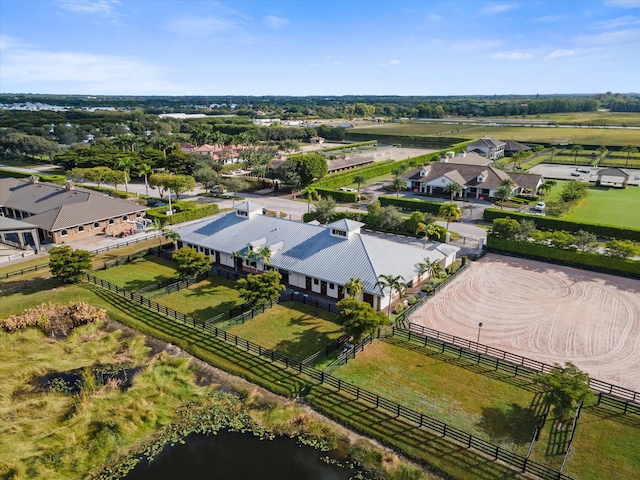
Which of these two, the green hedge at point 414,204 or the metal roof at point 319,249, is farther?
the green hedge at point 414,204

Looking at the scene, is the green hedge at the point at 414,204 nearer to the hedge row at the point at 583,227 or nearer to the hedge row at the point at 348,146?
the hedge row at the point at 583,227

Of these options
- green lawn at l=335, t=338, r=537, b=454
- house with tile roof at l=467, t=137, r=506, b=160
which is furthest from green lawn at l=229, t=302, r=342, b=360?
house with tile roof at l=467, t=137, r=506, b=160

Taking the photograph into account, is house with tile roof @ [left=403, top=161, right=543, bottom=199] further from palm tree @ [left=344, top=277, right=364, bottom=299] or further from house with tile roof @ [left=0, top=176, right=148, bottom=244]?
house with tile roof @ [left=0, top=176, right=148, bottom=244]

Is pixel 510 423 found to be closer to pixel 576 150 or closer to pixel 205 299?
pixel 205 299

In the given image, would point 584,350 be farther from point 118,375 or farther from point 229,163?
point 229,163

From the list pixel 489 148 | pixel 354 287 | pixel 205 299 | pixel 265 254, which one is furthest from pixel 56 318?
pixel 489 148

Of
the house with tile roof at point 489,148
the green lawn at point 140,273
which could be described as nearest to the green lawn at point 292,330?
the green lawn at point 140,273
